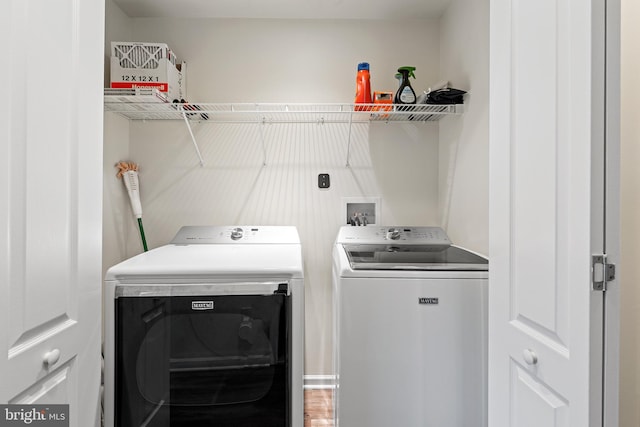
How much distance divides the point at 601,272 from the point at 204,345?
134cm

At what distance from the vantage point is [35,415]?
88 centimetres

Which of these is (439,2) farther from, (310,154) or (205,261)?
(205,261)

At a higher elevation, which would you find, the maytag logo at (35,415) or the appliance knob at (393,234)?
the appliance knob at (393,234)

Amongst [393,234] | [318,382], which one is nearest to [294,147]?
[393,234]

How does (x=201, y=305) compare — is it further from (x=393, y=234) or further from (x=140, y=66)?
(x=140, y=66)

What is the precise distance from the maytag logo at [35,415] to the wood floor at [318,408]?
1349 mm

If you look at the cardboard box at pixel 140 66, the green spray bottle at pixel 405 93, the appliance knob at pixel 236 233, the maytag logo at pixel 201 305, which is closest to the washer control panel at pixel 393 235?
the appliance knob at pixel 236 233

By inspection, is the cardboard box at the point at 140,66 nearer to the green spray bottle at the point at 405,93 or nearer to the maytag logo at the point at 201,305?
the maytag logo at the point at 201,305

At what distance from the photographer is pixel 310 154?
2.40 metres

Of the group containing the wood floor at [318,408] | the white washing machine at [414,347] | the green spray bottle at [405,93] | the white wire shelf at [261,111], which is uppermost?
the green spray bottle at [405,93]

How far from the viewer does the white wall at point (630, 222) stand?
849 mm

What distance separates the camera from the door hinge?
736 millimetres

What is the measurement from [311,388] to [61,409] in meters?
1.65

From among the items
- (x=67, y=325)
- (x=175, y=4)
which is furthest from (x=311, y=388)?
(x=175, y=4)
